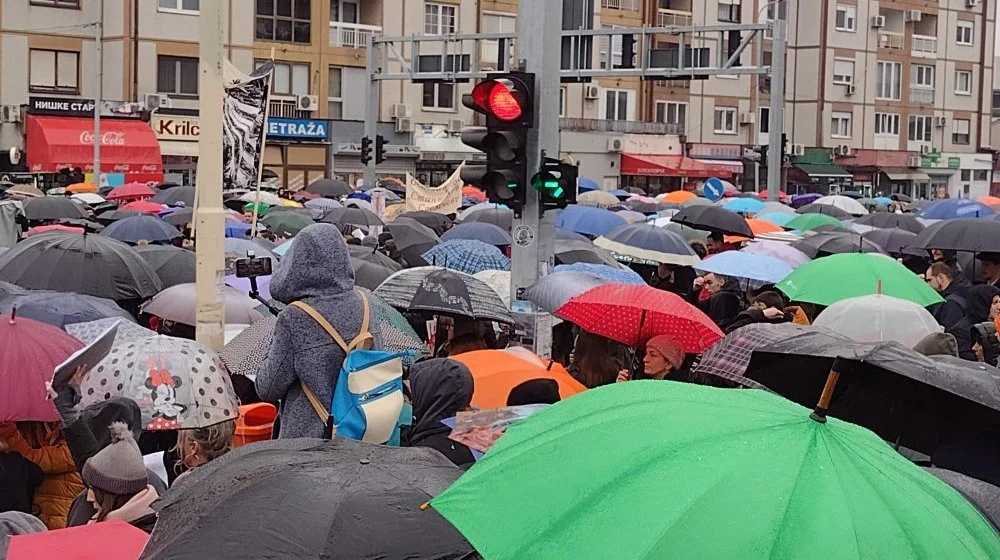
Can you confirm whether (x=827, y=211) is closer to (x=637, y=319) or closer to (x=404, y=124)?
(x=637, y=319)

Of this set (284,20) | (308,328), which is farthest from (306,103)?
(308,328)

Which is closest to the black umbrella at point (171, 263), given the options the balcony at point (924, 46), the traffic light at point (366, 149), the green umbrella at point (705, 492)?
the green umbrella at point (705, 492)

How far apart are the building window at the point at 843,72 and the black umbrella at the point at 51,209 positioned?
162 feet

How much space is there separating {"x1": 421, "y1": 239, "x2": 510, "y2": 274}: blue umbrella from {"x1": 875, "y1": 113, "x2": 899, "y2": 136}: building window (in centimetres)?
5550

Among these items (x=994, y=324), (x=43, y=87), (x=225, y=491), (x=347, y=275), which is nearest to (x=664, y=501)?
(x=225, y=491)

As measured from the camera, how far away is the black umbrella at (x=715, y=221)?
661 inches

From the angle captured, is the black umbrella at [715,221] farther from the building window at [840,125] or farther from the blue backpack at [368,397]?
the building window at [840,125]

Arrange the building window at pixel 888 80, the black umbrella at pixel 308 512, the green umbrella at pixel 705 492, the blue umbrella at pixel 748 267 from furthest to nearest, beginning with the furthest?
the building window at pixel 888 80 → the blue umbrella at pixel 748 267 → the black umbrella at pixel 308 512 → the green umbrella at pixel 705 492

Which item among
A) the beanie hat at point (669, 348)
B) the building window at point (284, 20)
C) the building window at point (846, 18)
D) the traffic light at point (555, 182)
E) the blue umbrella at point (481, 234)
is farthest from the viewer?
A: the building window at point (846, 18)

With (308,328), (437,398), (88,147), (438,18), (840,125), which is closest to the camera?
(308,328)

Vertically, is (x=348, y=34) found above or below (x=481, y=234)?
above

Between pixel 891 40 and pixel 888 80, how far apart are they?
6.04ft

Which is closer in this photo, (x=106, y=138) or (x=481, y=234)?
(x=481, y=234)

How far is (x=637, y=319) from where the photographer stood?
307 inches
